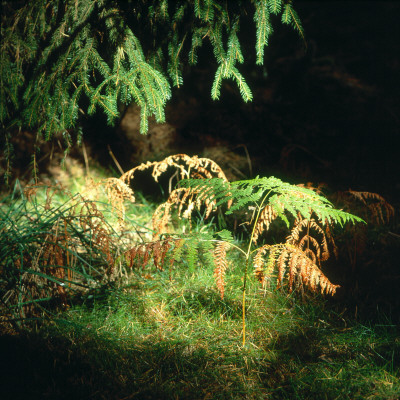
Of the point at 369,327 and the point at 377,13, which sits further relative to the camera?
the point at 377,13

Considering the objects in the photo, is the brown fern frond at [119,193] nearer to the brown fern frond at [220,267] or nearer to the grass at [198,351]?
the grass at [198,351]

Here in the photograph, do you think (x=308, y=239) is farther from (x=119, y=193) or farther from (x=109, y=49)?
(x=109, y=49)

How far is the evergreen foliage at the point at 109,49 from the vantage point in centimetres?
267

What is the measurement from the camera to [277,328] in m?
2.43

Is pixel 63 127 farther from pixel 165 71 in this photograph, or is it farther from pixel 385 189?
pixel 385 189

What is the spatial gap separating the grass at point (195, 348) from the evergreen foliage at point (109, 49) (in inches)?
55.7

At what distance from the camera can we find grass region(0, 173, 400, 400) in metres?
1.98

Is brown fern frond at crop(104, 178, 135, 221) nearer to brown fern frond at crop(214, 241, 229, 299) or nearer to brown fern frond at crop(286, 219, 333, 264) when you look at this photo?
brown fern frond at crop(214, 241, 229, 299)

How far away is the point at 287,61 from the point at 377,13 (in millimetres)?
2094

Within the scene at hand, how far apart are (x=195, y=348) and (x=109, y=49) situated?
2484 millimetres

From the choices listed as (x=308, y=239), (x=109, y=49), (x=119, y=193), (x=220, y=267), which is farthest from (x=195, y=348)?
(x=109, y=49)

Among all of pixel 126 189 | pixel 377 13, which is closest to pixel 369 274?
pixel 126 189

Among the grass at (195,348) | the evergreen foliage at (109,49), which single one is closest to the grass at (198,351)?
the grass at (195,348)

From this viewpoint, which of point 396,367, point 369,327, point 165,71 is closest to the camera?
point 396,367
